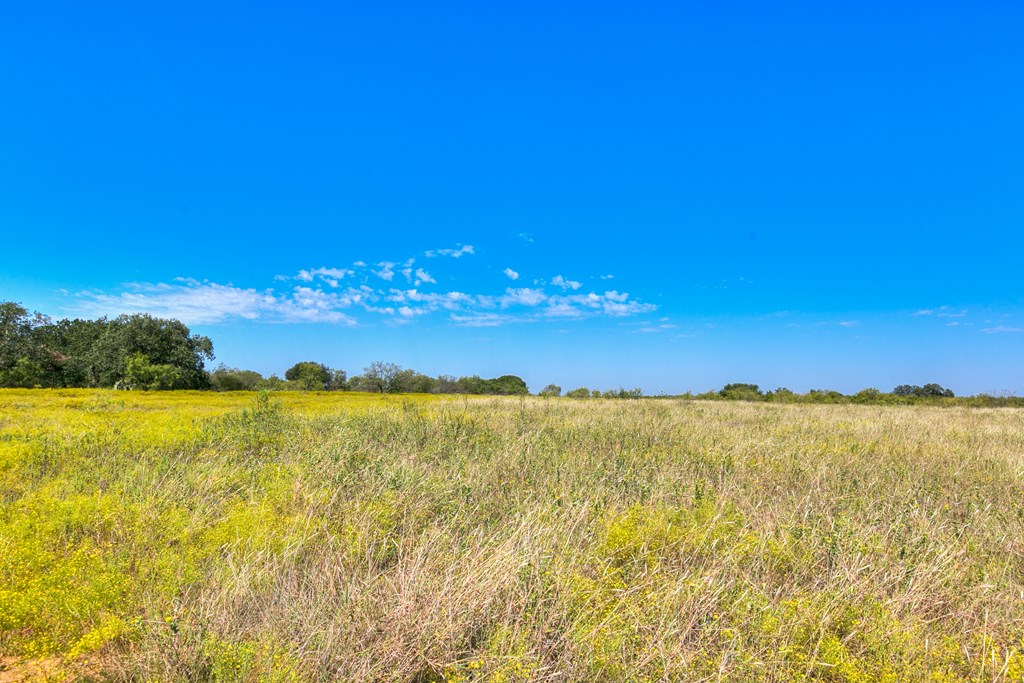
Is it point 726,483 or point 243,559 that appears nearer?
point 243,559

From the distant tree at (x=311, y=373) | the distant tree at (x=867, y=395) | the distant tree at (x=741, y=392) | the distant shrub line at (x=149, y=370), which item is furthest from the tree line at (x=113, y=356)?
the distant tree at (x=867, y=395)

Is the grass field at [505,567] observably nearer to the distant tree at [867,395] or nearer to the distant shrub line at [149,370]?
the distant shrub line at [149,370]

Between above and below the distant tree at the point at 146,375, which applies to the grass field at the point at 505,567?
below

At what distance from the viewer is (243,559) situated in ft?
13.9

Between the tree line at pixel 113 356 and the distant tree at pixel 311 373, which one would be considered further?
the distant tree at pixel 311 373

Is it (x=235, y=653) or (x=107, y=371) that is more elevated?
(x=107, y=371)

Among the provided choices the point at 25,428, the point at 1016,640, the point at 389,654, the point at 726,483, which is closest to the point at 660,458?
the point at 726,483

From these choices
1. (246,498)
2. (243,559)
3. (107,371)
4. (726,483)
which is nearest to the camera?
(243,559)

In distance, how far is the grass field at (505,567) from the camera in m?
2.96

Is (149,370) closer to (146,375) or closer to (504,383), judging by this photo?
(146,375)

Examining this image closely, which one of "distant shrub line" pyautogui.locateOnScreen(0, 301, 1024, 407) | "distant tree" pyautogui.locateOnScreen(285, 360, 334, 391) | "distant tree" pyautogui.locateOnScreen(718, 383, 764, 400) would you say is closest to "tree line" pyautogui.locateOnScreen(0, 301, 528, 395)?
"distant shrub line" pyautogui.locateOnScreen(0, 301, 1024, 407)

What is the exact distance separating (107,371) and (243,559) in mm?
51970

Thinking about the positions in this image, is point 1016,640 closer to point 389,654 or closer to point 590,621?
point 590,621

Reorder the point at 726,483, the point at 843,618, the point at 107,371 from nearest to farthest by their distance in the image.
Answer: the point at 843,618 < the point at 726,483 < the point at 107,371
